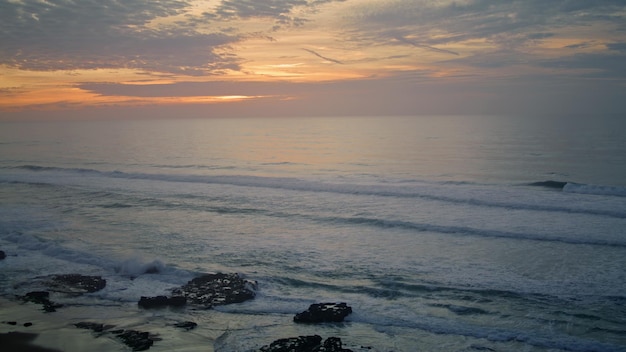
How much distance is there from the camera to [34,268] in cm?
1581

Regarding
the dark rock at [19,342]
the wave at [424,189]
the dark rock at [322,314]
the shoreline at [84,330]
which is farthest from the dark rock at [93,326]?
the wave at [424,189]

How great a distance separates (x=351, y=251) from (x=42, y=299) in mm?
9957

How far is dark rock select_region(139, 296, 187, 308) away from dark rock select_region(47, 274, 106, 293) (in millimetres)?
2055

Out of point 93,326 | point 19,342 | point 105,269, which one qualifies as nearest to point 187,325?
point 93,326

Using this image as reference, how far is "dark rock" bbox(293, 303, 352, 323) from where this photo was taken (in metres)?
11.5

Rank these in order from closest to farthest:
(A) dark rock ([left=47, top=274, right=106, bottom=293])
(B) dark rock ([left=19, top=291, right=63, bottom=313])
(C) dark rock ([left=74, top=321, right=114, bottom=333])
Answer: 1. (C) dark rock ([left=74, top=321, right=114, bottom=333])
2. (B) dark rock ([left=19, top=291, right=63, bottom=313])
3. (A) dark rock ([left=47, top=274, right=106, bottom=293])

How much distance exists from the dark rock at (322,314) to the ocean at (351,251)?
8.3 inches

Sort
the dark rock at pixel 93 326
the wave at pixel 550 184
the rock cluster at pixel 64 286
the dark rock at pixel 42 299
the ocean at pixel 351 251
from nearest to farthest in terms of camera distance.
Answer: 1. the dark rock at pixel 93 326
2. the ocean at pixel 351 251
3. the dark rock at pixel 42 299
4. the rock cluster at pixel 64 286
5. the wave at pixel 550 184

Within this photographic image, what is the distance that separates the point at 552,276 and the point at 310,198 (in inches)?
673

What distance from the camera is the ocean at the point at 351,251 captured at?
11.1 m

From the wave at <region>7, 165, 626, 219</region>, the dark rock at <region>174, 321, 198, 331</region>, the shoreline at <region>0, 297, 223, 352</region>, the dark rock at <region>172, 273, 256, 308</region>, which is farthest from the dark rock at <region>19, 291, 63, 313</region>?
the wave at <region>7, 165, 626, 219</region>

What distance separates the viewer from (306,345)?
32.1 feet

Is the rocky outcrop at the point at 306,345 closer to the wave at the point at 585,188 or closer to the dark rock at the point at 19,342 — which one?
the dark rock at the point at 19,342

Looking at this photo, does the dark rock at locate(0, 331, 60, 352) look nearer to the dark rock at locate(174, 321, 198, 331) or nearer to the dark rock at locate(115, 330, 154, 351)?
the dark rock at locate(115, 330, 154, 351)
